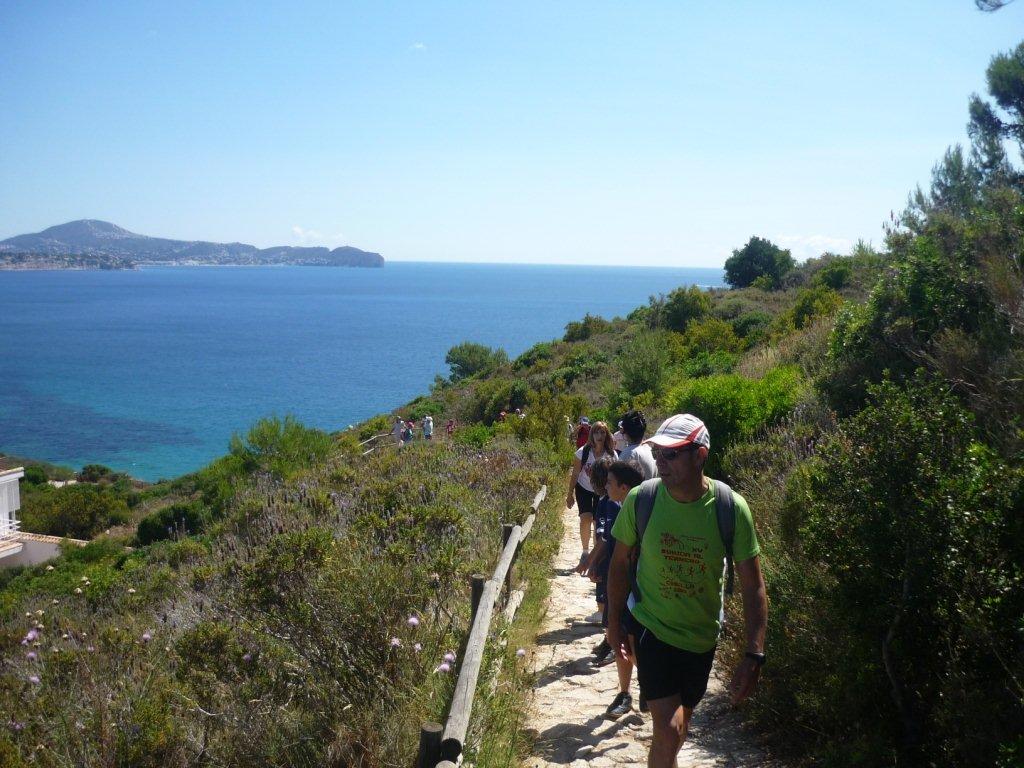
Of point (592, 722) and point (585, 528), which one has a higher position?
point (585, 528)

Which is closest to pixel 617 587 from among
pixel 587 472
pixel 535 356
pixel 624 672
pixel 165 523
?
pixel 624 672

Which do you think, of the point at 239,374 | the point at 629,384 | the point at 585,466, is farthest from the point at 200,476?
the point at 239,374

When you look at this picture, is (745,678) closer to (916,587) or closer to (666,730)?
(666,730)

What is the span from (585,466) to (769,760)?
3.91 m

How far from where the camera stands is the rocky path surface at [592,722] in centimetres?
430

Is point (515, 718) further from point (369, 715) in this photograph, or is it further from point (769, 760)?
point (769, 760)

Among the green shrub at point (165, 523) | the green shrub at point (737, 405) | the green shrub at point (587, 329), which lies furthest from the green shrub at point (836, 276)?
the green shrub at point (165, 523)

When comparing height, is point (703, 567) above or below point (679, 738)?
above

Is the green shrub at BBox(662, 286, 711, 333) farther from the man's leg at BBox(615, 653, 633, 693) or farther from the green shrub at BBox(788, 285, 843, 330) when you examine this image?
the man's leg at BBox(615, 653, 633, 693)

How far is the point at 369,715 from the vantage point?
405 cm

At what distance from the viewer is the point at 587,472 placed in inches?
303

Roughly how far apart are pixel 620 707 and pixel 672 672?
164 centimetres

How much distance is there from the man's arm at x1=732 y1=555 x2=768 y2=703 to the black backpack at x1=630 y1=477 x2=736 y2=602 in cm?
9

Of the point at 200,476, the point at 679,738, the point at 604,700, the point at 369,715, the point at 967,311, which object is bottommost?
the point at 200,476
